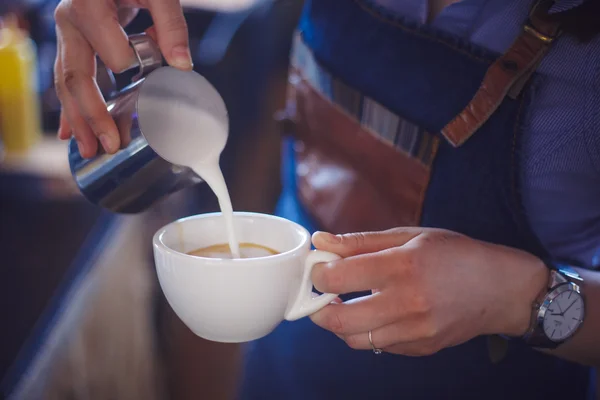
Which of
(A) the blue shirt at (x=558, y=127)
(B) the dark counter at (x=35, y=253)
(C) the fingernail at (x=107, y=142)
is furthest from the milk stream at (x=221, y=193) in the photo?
(B) the dark counter at (x=35, y=253)

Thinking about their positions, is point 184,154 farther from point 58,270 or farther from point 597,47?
point 58,270

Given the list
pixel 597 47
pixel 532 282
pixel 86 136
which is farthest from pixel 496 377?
pixel 86 136

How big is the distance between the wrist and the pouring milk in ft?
1.15

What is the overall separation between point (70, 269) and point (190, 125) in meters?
0.72

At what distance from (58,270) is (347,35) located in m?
0.92

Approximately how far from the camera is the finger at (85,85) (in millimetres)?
834

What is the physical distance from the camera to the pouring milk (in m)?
0.83

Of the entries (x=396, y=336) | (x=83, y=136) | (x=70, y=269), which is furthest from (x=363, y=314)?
(x=70, y=269)

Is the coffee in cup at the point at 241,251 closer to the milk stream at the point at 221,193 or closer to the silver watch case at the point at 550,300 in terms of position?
the milk stream at the point at 221,193

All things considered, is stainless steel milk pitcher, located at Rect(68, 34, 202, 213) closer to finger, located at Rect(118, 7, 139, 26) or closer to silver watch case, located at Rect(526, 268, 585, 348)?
finger, located at Rect(118, 7, 139, 26)

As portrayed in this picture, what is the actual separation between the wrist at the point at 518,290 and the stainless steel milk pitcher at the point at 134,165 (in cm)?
45

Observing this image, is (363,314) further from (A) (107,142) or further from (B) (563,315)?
(A) (107,142)

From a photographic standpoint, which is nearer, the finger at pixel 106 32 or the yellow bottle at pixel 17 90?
the finger at pixel 106 32

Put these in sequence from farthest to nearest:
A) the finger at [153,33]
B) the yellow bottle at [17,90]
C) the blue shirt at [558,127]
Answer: the yellow bottle at [17,90] < the finger at [153,33] < the blue shirt at [558,127]
